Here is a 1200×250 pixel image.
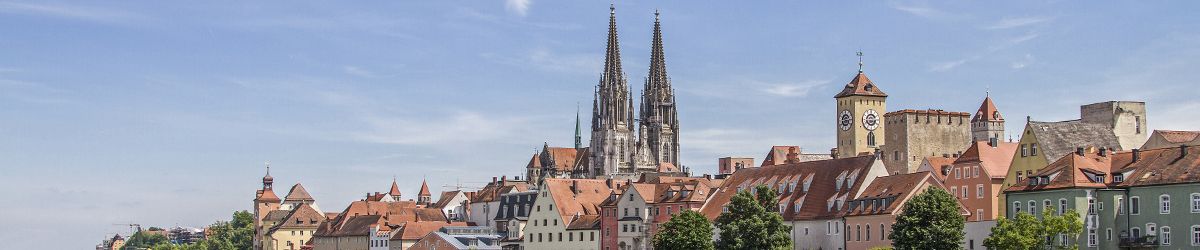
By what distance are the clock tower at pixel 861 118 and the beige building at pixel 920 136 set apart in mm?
5539

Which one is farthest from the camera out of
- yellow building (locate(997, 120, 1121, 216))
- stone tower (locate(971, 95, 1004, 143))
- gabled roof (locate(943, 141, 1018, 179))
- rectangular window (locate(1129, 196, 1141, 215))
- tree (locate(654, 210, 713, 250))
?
stone tower (locate(971, 95, 1004, 143))

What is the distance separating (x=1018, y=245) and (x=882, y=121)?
49.8 metres

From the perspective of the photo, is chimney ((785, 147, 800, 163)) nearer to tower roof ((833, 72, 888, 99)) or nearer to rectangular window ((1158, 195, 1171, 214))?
tower roof ((833, 72, 888, 99))

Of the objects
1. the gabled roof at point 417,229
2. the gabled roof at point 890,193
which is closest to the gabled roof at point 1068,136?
the gabled roof at point 890,193

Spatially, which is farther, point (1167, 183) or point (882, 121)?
point (882, 121)

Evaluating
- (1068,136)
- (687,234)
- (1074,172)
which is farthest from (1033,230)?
(687,234)

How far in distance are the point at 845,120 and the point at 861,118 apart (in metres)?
1.47

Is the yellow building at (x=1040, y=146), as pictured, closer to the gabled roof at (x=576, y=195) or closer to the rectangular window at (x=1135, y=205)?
the rectangular window at (x=1135, y=205)

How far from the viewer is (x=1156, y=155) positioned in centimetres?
9244

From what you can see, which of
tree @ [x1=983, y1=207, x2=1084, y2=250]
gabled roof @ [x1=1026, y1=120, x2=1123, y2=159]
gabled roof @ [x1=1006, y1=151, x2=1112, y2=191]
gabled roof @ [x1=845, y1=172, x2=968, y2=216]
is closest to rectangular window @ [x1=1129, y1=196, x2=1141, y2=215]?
gabled roof @ [x1=1006, y1=151, x2=1112, y2=191]

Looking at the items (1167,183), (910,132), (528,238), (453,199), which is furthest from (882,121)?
(453,199)

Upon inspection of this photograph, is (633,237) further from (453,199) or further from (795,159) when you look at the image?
(453,199)

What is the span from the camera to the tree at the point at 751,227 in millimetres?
107188

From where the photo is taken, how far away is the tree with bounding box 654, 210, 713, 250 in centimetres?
11219
